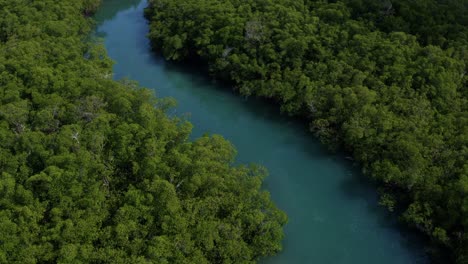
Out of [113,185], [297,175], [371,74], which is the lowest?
[113,185]

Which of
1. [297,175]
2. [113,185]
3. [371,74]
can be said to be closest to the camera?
[113,185]

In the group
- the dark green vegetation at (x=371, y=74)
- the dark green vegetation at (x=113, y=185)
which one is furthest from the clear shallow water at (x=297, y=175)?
the dark green vegetation at (x=113, y=185)

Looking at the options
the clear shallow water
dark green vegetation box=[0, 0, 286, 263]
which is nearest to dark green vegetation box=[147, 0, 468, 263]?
the clear shallow water

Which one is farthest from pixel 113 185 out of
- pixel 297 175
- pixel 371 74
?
pixel 371 74

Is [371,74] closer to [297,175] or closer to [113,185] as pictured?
[297,175]

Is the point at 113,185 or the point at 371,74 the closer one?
the point at 113,185

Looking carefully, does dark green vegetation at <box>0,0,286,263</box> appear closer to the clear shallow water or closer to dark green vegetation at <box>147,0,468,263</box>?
the clear shallow water

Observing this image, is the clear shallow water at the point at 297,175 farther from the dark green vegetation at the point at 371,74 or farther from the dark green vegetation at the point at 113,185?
the dark green vegetation at the point at 113,185

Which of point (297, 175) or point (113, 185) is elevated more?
point (297, 175)
